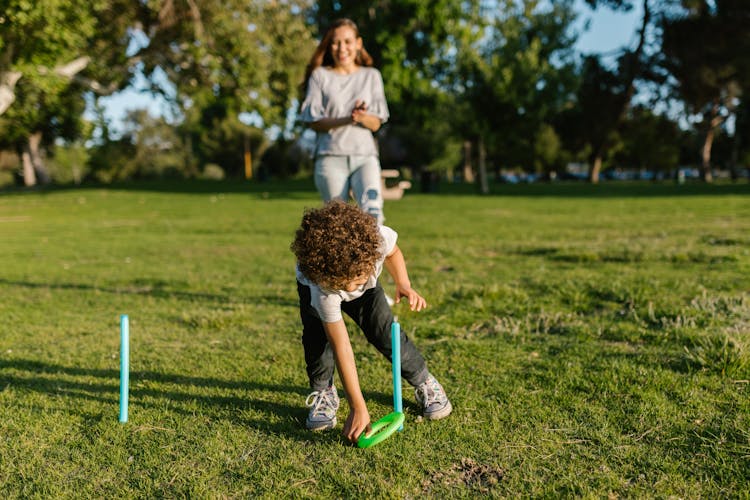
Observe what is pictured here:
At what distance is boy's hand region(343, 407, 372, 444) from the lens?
8.19 feet

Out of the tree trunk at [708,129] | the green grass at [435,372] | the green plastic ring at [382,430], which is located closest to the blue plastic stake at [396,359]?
the green plastic ring at [382,430]

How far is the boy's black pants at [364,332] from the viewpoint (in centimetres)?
286

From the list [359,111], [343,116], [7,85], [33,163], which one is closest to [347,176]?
[343,116]

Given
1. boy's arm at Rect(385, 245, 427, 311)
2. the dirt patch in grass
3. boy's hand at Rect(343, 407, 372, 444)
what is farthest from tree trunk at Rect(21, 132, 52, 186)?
the dirt patch in grass

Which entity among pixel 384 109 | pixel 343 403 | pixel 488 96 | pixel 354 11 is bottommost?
pixel 343 403

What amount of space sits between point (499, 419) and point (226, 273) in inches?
195

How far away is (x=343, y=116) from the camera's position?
4383mm

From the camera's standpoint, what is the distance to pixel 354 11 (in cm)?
2138

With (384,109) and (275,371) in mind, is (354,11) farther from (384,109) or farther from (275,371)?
(275,371)

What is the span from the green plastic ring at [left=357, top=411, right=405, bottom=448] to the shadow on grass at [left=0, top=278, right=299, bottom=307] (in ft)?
9.07

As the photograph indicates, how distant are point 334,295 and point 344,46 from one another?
2546mm

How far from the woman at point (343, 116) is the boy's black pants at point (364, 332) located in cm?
159

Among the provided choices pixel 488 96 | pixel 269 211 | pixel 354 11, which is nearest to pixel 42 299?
pixel 269 211

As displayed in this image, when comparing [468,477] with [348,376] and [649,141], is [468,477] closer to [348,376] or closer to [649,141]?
[348,376]
